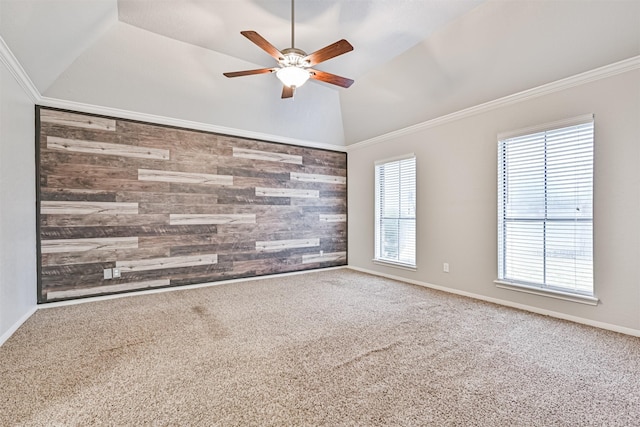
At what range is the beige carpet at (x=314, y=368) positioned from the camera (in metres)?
1.67

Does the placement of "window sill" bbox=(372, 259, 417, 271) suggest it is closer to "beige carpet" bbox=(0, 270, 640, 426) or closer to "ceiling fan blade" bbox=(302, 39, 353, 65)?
"beige carpet" bbox=(0, 270, 640, 426)

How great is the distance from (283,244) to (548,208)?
3841mm

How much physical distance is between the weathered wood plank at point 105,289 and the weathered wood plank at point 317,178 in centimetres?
270

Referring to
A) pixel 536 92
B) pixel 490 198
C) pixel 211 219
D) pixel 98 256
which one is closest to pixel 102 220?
pixel 98 256

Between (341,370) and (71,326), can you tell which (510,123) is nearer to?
(341,370)

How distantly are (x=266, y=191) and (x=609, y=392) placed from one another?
457 cm

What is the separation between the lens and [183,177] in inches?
176

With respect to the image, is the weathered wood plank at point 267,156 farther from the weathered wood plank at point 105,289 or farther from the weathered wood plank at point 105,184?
the weathered wood plank at point 105,289

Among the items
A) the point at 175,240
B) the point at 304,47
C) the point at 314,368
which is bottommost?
the point at 314,368

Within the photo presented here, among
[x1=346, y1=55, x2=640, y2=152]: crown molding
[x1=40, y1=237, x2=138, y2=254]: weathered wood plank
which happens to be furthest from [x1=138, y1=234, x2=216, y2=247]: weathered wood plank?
[x1=346, y1=55, x2=640, y2=152]: crown molding

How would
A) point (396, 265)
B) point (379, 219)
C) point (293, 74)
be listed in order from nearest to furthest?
point (293, 74) → point (396, 265) → point (379, 219)

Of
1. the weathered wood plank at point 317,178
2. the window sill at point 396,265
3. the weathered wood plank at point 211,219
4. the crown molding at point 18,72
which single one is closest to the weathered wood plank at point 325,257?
the window sill at point 396,265

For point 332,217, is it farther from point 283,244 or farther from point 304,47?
point 304,47

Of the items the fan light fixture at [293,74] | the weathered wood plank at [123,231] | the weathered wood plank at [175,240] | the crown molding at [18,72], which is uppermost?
the crown molding at [18,72]
